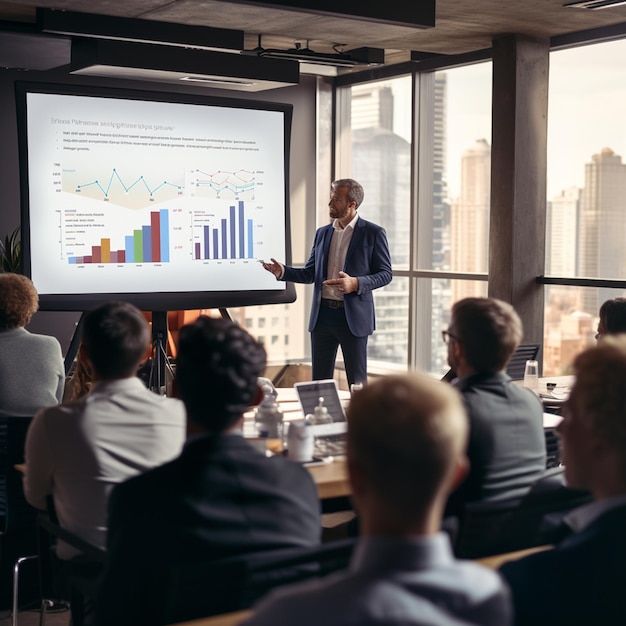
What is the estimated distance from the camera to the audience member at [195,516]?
188 cm

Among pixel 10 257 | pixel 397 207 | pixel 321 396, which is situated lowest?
pixel 321 396

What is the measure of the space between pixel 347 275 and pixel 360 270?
19 cm

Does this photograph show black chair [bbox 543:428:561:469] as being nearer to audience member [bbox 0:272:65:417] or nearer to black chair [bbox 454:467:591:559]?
black chair [bbox 454:467:591:559]

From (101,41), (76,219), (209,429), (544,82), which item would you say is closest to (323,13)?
(101,41)

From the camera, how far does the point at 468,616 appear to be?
1.24m

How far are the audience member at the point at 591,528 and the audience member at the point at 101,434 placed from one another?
1.29 meters

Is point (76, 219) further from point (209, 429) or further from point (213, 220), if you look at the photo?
point (209, 429)

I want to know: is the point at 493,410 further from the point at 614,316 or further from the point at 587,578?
the point at 614,316

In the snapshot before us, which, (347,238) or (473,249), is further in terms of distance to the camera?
(473,249)

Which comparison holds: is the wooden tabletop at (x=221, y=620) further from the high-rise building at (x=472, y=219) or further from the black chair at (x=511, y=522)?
the high-rise building at (x=472, y=219)

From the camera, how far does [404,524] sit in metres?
1.24

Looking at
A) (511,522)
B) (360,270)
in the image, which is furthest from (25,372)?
(360,270)

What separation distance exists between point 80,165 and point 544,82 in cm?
366

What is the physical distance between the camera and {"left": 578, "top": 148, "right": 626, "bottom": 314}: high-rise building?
285 inches
